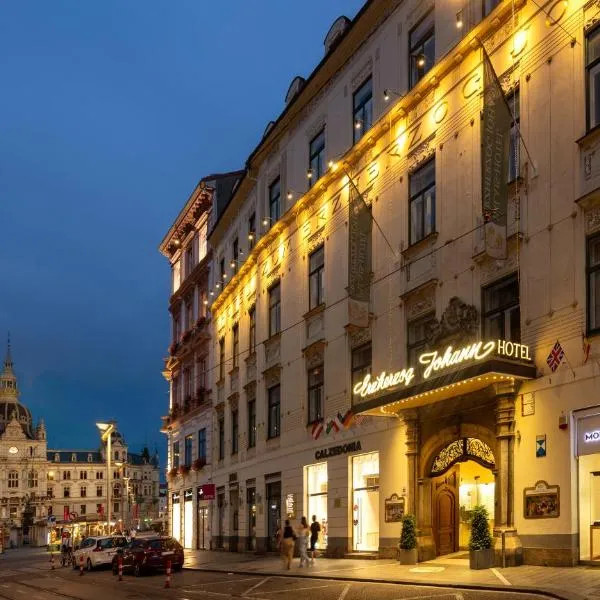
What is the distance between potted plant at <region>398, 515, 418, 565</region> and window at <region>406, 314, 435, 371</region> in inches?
173

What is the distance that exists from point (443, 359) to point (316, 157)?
15400 mm

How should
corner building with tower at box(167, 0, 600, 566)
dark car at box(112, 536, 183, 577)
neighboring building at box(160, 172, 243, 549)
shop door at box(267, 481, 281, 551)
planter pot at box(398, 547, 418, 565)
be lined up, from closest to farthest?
corner building with tower at box(167, 0, 600, 566) → planter pot at box(398, 547, 418, 565) → dark car at box(112, 536, 183, 577) → shop door at box(267, 481, 281, 551) → neighboring building at box(160, 172, 243, 549)

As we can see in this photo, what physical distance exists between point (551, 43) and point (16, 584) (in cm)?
2536

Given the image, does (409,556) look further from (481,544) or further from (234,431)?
(234,431)

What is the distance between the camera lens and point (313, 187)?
116 ft

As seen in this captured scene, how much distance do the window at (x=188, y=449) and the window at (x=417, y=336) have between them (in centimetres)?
3059

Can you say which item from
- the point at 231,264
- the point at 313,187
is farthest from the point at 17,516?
the point at 313,187

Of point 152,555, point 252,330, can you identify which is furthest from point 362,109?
point 152,555

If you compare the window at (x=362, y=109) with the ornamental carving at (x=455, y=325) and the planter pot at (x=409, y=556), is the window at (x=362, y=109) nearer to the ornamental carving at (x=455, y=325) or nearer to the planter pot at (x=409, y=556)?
the ornamental carving at (x=455, y=325)

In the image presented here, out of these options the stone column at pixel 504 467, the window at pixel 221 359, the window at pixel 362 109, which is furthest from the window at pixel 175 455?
the stone column at pixel 504 467

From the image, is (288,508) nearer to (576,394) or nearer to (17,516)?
(576,394)

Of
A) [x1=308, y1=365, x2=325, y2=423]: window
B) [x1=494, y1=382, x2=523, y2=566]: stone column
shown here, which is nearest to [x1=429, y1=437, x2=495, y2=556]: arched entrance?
[x1=494, y1=382, x2=523, y2=566]: stone column

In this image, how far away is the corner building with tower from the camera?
2119 centimetres

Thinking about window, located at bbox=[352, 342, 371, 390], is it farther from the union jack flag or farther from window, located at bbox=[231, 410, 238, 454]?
window, located at bbox=[231, 410, 238, 454]
